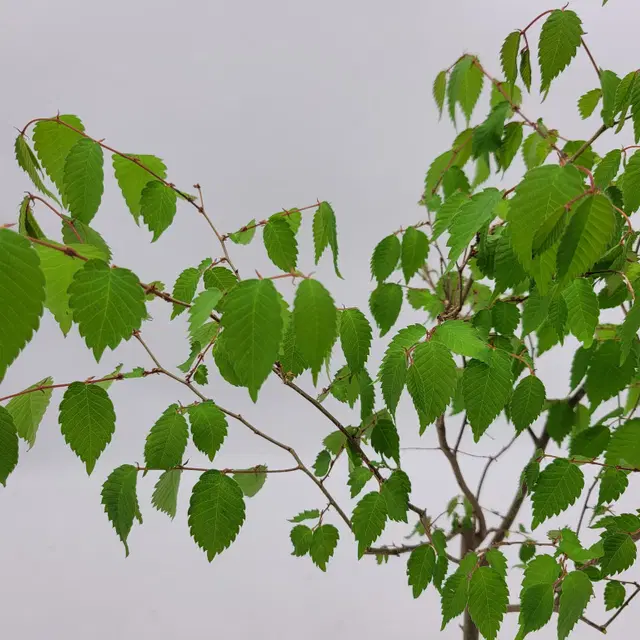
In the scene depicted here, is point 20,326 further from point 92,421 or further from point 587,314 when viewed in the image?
point 587,314

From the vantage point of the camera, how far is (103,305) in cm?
44

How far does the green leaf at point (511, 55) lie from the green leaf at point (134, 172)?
38cm

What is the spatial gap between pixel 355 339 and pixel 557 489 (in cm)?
27

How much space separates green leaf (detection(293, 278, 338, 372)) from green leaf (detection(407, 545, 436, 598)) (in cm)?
47

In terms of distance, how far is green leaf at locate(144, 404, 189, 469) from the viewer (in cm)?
60

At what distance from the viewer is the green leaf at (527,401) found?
0.66 metres

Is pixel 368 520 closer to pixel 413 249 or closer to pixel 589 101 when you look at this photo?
pixel 413 249

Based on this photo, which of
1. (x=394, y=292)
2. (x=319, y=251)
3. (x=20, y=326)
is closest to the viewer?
(x=20, y=326)

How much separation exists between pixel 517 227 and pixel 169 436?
1.26 feet

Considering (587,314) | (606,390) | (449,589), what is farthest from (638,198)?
(449,589)

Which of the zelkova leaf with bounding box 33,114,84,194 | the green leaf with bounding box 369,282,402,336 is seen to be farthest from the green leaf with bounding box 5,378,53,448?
the green leaf with bounding box 369,282,402,336

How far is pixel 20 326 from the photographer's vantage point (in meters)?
0.34

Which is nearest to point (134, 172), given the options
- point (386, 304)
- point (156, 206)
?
point (156, 206)

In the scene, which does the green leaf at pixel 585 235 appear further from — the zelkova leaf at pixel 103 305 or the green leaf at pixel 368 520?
the green leaf at pixel 368 520
